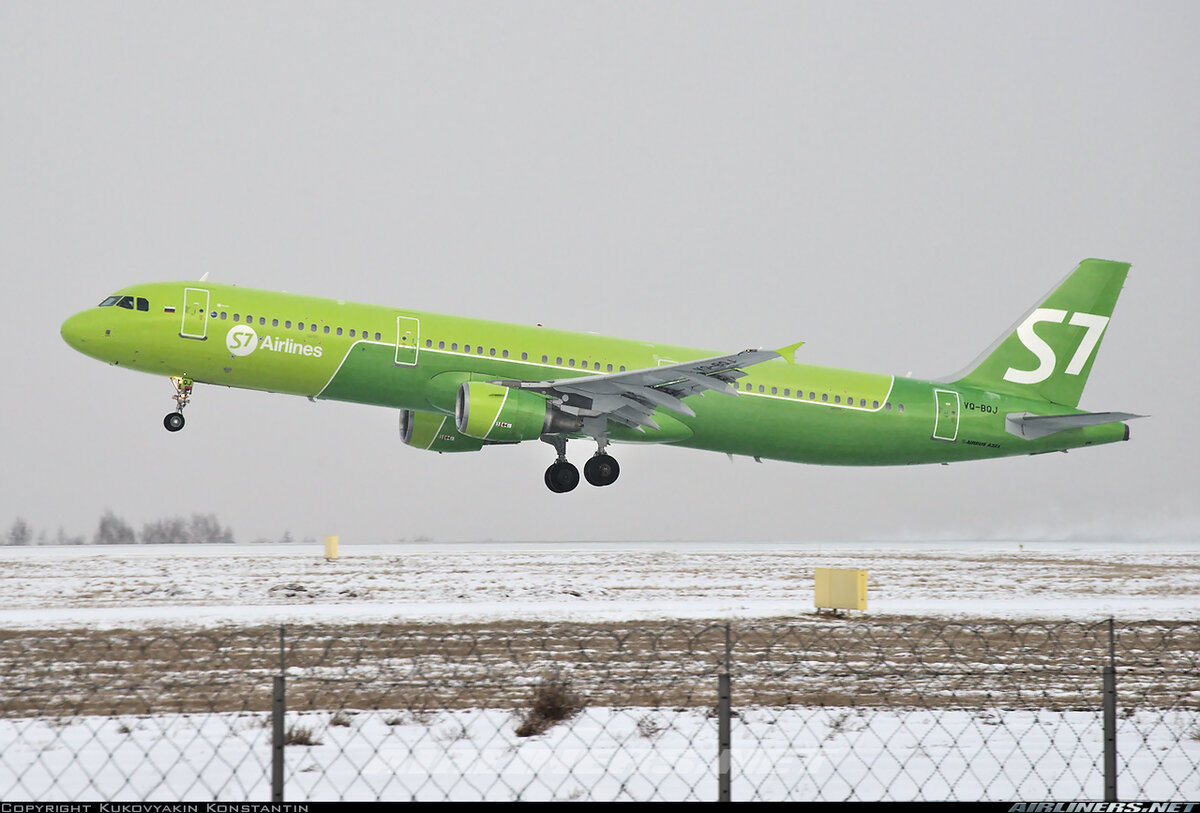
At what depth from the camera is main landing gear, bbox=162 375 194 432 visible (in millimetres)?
29500

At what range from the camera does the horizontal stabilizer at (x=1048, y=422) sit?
35250 mm

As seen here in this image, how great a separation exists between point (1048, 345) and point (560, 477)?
1672cm

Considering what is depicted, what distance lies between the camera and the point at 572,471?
3338 centimetres

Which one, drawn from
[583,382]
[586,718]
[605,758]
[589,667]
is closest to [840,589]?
[589,667]

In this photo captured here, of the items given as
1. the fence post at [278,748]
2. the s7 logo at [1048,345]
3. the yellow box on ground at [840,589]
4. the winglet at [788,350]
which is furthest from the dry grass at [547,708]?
the s7 logo at [1048,345]

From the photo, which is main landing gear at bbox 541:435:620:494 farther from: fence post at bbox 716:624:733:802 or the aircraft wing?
fence post at bbox 716:624:733:802

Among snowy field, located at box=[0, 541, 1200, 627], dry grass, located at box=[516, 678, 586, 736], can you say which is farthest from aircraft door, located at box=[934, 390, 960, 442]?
dry grass, located at box=[516, 678, 586, 736]

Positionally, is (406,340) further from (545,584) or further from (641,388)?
(545,584)

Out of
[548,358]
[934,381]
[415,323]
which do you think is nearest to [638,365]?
[548,358]

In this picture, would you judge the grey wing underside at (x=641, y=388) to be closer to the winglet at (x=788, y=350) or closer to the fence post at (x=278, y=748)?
the winglet at (x=788, y=350)

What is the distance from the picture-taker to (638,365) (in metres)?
31.9

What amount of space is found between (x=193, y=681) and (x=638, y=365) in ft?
64.3

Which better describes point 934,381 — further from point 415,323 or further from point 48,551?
point 48,551

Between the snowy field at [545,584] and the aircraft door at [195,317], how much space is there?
5655 mm
